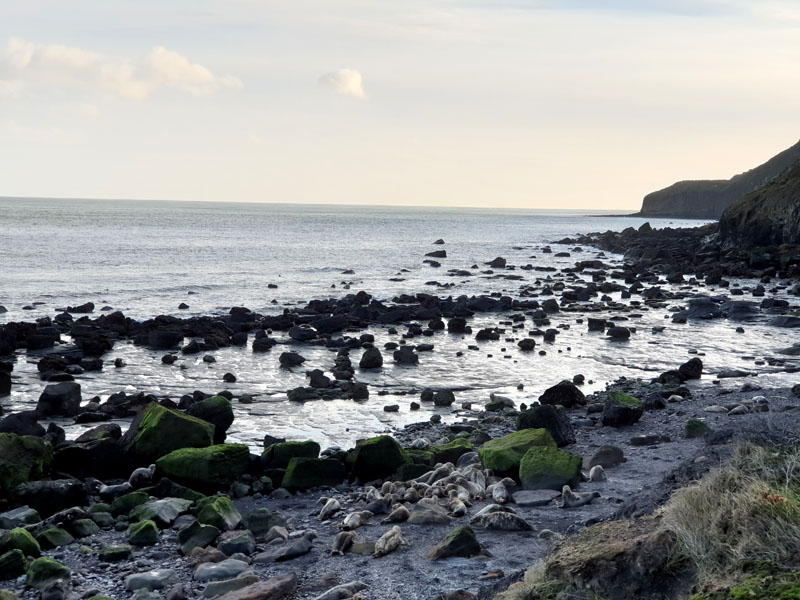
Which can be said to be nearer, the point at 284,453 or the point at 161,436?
the point at 284,453

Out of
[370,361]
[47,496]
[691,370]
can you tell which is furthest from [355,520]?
[691,370]

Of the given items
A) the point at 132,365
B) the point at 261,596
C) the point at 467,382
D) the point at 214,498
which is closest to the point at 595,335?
the point at 467,382

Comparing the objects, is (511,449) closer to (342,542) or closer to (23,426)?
(342,542)

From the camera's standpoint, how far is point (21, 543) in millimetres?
8289

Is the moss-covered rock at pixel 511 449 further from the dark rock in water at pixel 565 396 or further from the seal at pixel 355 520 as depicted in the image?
the dark rock in water at pixel 565 396

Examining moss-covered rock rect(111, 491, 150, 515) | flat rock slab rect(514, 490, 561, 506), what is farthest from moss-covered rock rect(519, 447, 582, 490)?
moss-covered rock rect(111, 491, 150, 515)

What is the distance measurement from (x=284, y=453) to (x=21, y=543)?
13.1 ft

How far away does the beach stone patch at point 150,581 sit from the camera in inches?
291

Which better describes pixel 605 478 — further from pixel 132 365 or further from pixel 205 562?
pixel 132 365

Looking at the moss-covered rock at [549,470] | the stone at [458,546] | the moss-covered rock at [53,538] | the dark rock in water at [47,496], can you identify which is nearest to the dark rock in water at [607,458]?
the moss-covered rock at [549,470]

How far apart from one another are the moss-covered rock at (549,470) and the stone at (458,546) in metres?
2.27

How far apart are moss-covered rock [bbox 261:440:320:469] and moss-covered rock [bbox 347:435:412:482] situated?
1115mm

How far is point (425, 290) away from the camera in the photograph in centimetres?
4166

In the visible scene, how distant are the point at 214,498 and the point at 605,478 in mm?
4822
